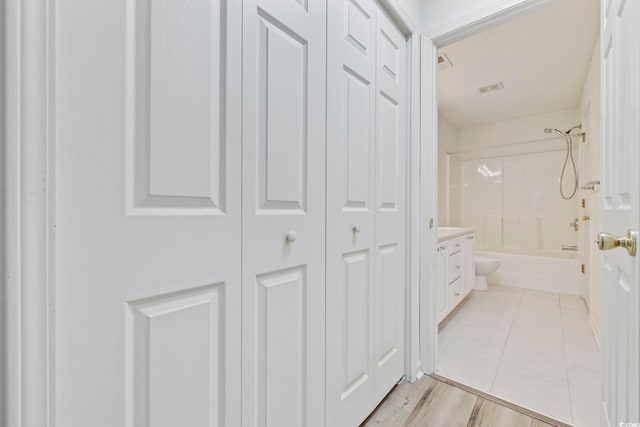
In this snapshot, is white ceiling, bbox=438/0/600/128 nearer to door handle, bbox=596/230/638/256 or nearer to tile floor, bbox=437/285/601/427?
door handle, bbox=596/230/638/256

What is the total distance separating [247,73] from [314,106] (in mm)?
283

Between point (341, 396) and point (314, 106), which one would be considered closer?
point (314, 106)

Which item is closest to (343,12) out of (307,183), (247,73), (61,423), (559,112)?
(247,73)

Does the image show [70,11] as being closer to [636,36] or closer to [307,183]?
[307,183]

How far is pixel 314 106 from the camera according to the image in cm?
99

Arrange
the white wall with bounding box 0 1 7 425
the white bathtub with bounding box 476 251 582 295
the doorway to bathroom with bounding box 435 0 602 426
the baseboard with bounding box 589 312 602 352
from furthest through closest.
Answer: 1. the white bathtub with bounding box 476 251 582 295
2. the baseboard with bounding box 589 312 602 352
3. the doorway to bathroom with bounding box 435 0 602 426
4. the white wall with bounding box 0 1 7 425

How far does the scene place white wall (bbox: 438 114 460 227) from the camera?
Result: 157 inches

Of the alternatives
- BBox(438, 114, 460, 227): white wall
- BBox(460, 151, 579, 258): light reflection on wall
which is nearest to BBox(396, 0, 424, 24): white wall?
BBox(438, 114, 460, 227): white wall

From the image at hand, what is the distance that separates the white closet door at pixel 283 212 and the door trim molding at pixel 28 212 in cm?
39

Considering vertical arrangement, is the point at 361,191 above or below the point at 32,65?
below

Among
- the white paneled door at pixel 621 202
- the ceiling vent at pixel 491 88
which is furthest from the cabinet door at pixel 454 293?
the ceiling vent at pixel 491 88

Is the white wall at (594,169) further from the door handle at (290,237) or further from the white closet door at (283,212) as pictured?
the door handle at (290,237)

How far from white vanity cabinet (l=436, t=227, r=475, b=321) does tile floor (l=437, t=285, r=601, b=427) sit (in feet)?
0.72

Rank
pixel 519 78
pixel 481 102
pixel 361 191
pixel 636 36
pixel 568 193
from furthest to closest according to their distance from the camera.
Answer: pixel 568 193, pixel 481 102, pixel 519 78, pixel 361 191, pixel 636 36
